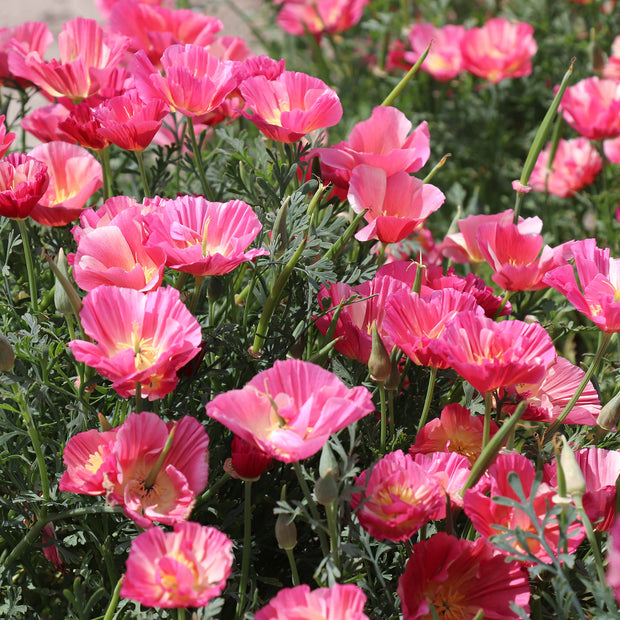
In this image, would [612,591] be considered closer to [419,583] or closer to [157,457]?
[419,583]

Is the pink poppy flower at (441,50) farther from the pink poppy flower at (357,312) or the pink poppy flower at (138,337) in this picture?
the pink poppy flower at (138,337)

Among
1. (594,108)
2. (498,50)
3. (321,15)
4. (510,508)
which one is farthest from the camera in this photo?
(321,15)

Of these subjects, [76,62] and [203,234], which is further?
[76,62]

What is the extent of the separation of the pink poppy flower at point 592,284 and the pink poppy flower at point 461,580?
0.27m

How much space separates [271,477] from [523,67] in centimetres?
143

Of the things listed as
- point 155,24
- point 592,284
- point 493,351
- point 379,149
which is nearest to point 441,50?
point 155,24

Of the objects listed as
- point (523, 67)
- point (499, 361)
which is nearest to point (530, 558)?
point (499, 361)

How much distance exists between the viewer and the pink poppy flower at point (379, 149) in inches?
39.7

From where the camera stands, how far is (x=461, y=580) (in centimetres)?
80

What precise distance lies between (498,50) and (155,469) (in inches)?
63.6

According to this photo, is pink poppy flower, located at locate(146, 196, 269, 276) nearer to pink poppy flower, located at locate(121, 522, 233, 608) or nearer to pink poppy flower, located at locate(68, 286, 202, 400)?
pink poppy flower, located at locate(68, 286, 202, 400)

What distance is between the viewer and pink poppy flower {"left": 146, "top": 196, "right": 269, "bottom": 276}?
→ 2.65 feet

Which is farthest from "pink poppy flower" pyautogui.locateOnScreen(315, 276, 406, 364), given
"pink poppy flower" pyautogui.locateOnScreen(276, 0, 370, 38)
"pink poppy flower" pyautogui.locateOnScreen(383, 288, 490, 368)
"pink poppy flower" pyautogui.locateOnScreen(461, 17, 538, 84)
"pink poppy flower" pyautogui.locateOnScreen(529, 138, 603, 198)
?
"pink poppy flower" pyautogui.locateOnScreen(276, 0, 370, 38)

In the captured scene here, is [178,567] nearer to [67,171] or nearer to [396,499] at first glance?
[396,499]
